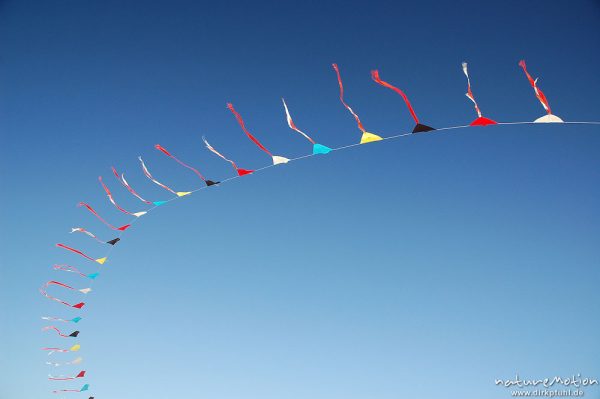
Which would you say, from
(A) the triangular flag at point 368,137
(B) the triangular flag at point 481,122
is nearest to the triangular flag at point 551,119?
(B) the triangular flag at point 481,122

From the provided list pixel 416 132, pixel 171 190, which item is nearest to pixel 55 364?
pixel 171 190

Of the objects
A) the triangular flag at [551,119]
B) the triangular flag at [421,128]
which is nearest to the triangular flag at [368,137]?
the triangular flag at [421,128]

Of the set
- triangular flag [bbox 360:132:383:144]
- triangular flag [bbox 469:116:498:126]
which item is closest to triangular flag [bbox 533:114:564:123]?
triangular flag [bbox 469:116:498:126]

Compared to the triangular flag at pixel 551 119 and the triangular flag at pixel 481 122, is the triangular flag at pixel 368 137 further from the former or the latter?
the triangular flag at pixel 551 119

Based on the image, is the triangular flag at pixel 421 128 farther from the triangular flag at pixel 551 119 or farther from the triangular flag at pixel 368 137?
the triangular flag at pixel 551 119

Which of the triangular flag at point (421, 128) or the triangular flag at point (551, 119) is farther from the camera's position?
the triangular flag at point (421, 128)

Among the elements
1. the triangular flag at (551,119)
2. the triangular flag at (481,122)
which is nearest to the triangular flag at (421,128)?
the triangular flag at (481,122)

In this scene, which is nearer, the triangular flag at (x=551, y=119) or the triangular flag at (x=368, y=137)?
the triangular flag at (x=551, y=119)

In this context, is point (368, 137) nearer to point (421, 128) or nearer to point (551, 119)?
point (421, 128)

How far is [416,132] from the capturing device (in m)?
3.88

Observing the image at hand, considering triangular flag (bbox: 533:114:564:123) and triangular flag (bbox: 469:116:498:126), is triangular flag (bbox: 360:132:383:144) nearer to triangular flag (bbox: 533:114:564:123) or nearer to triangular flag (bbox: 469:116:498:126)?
triangular flag (bbox: 469:116:498:126)

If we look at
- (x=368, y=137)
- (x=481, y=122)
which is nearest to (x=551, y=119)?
(x=481, y=122)

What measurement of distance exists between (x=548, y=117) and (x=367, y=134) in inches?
61.1

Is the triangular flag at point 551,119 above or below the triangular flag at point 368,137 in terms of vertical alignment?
below
